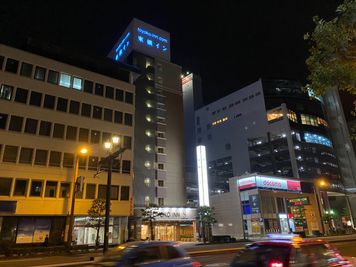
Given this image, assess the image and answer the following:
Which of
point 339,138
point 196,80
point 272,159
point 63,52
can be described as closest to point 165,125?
point 63,52

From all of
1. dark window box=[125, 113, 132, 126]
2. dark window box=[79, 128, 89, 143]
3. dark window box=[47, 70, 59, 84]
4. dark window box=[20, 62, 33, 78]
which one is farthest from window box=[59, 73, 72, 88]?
dark window box=[125, 113, 132, 126]

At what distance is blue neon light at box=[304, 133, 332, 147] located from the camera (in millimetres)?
87875

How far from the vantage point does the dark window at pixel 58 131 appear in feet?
120

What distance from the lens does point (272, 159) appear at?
88.1 meters

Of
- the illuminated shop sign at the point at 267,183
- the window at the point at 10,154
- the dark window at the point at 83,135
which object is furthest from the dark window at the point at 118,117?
the illuminated shop sign at the point at 267,183

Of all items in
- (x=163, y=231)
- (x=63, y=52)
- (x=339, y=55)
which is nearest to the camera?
(x=339, y=55)

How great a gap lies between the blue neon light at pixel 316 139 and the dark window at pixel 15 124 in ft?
256

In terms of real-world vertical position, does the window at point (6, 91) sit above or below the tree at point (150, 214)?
above

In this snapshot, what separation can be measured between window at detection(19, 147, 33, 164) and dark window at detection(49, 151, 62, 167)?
223 cm

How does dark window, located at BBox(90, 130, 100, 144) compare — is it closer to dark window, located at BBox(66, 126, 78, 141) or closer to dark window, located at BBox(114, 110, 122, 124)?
dark window, located at BBox(66, 126, 78, 141)

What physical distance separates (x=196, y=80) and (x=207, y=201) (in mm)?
76121

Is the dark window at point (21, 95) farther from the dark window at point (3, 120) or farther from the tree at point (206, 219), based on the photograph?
the tree at point (206, 219)

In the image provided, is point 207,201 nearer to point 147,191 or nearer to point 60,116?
point 147,191

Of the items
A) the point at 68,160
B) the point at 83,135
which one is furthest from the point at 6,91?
the point at 68,160
